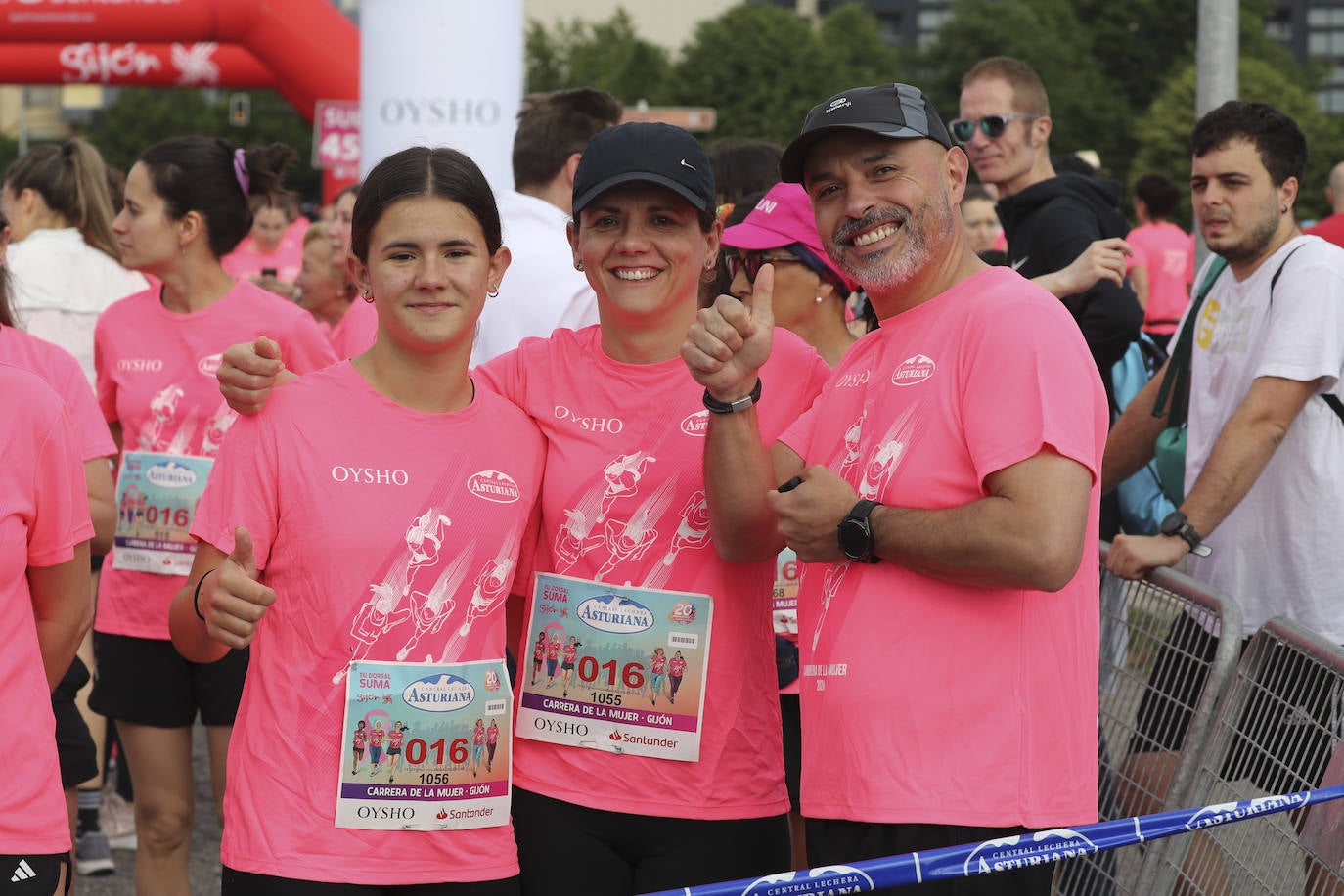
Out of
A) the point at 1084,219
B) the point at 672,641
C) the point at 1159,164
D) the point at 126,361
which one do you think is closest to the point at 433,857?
the point at 672,641

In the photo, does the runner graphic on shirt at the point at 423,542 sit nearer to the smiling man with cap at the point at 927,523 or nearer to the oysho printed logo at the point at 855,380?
the smiling man with cap at the point at 927,523

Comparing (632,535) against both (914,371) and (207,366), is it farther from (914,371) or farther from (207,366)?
(207,366)

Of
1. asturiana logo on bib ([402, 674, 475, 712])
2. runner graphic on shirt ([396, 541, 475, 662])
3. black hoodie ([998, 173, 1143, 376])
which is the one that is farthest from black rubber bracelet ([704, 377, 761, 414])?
black hoodie ([998, 173, 1143, 376])

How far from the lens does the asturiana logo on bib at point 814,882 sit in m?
2.46

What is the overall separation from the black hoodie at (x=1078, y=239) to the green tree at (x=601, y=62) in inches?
1951

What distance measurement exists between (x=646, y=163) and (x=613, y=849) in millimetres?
1248

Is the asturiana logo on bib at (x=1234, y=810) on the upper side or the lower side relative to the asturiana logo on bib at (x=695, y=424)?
lower

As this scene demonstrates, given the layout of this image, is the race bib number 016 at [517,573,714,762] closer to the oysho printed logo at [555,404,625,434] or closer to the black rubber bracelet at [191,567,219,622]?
the oysho printed logo at [555,404,625,434]

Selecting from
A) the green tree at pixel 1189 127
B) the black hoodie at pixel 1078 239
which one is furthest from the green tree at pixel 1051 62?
the black hoodie at pixel 1078 239

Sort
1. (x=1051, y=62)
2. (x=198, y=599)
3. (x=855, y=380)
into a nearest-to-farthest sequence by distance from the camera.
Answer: (x=198, y=599), (x=855, y=380), (x=1051, y=62)

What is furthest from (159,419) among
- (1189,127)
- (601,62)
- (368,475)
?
(601,62)

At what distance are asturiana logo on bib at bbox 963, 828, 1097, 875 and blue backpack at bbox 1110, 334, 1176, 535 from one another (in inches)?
100

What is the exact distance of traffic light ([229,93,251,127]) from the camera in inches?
2255

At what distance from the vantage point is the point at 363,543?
2.69 meters
